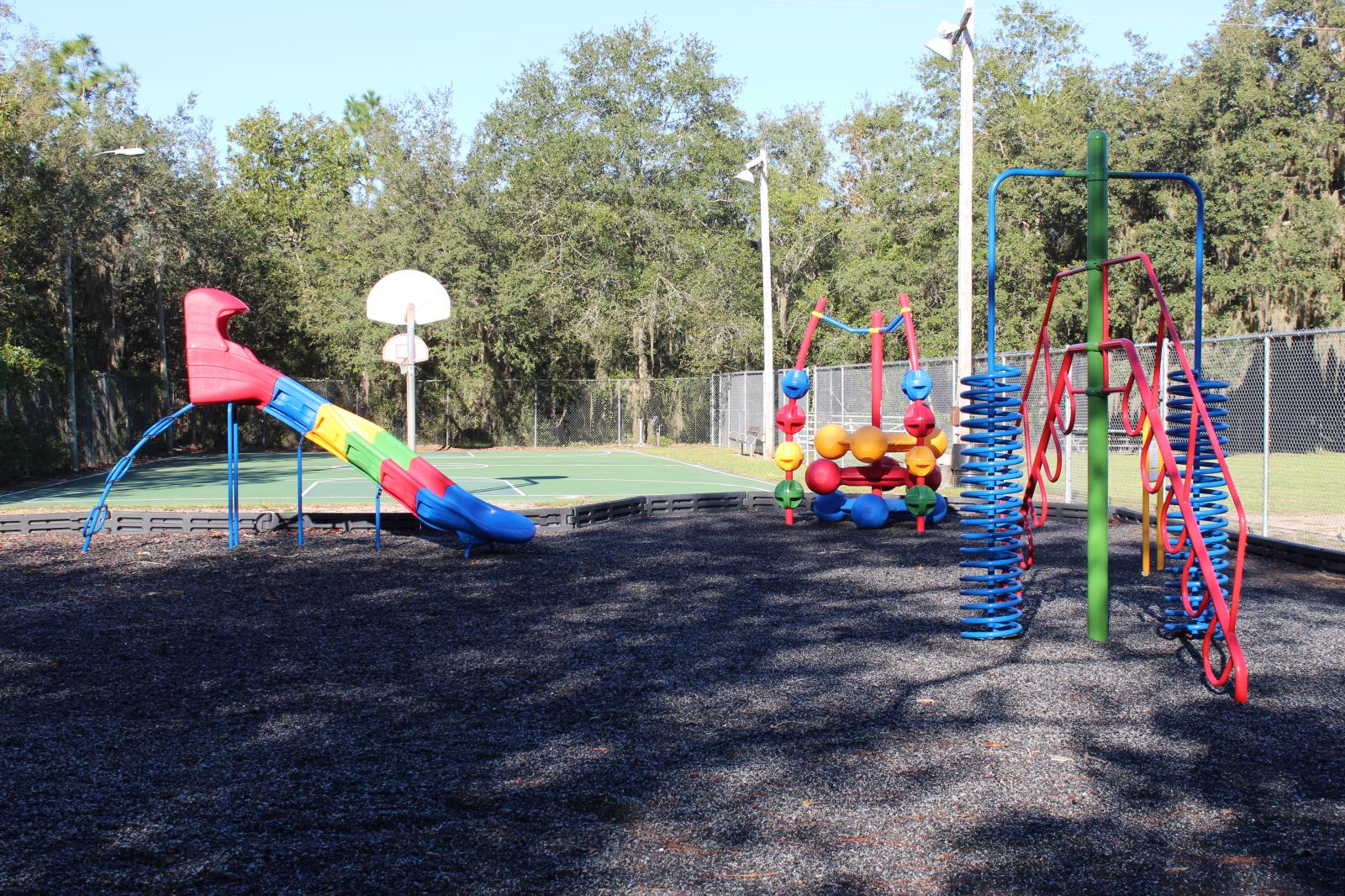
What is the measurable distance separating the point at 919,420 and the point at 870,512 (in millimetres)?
1287

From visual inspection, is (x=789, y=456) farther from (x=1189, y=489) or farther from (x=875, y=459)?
(x=1189, y=489)

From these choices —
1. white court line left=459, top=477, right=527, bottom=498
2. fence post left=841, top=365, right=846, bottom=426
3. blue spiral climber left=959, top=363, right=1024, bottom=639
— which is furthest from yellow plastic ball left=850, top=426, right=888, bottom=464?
fence post left=841, top=365, right=846, bottom=426

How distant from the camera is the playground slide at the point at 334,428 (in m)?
11.2

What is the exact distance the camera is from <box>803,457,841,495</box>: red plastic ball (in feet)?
43.8

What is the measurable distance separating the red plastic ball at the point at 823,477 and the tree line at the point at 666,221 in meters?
20.7

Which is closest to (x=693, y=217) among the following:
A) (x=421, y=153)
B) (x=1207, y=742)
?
(x=421, y=153)

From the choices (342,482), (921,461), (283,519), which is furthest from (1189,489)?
(342,482)

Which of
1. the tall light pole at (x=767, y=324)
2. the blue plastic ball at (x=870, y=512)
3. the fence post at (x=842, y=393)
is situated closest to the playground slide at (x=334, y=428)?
the blue plastic ball at (x=870, y=512)

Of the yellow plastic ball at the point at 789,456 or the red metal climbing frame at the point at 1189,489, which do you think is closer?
the red metal climbing frame at the point at 1189,489

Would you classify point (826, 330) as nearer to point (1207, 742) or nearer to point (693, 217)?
point (693, 217)

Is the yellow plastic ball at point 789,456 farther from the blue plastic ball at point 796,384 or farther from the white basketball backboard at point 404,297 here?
the white basketball backboard at point 404,297

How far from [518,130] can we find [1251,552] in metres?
32.0

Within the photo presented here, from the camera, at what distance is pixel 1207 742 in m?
5.10

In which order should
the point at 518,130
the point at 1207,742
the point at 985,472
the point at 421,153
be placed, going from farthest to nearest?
1. the point at 518,130
2. the point at 421,153
3. the point at 985,472
4. the point at 1207,742
